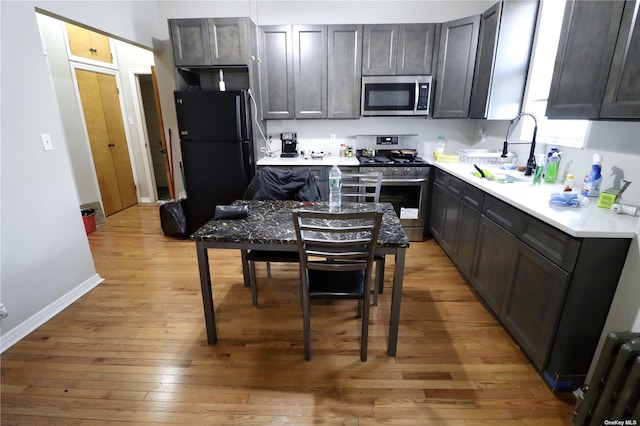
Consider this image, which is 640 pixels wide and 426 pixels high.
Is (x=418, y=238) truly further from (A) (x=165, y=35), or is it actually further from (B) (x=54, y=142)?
(A) (x=165, y=35)

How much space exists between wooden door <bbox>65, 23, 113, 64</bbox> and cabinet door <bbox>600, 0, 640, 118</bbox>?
15.8 feet

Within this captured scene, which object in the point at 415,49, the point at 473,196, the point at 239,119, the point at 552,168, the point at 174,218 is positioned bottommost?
the point at 174,218

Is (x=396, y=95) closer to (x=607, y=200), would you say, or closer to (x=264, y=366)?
(x=607, y=200)

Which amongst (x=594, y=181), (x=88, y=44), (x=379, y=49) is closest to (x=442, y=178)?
(x=594, y=181)

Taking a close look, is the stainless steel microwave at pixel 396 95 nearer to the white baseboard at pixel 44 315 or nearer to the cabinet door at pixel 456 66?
the cabinet door at pixel 456 66

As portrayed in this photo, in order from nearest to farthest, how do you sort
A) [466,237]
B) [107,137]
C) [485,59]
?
[466,237]
[485,59]
[107,137]

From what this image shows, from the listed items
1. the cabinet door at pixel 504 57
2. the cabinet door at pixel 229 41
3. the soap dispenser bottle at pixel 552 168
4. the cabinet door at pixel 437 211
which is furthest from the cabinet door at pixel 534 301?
the cabinet door at pixel 229 41

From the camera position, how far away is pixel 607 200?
1.63 m

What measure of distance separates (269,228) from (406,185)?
80.7 inches

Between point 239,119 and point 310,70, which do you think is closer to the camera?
point 239,119

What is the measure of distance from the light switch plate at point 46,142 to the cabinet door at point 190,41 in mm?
1557

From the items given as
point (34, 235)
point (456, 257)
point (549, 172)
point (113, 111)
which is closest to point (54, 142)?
point (34, 235)

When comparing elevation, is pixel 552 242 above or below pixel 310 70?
below

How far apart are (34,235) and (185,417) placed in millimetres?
1648
